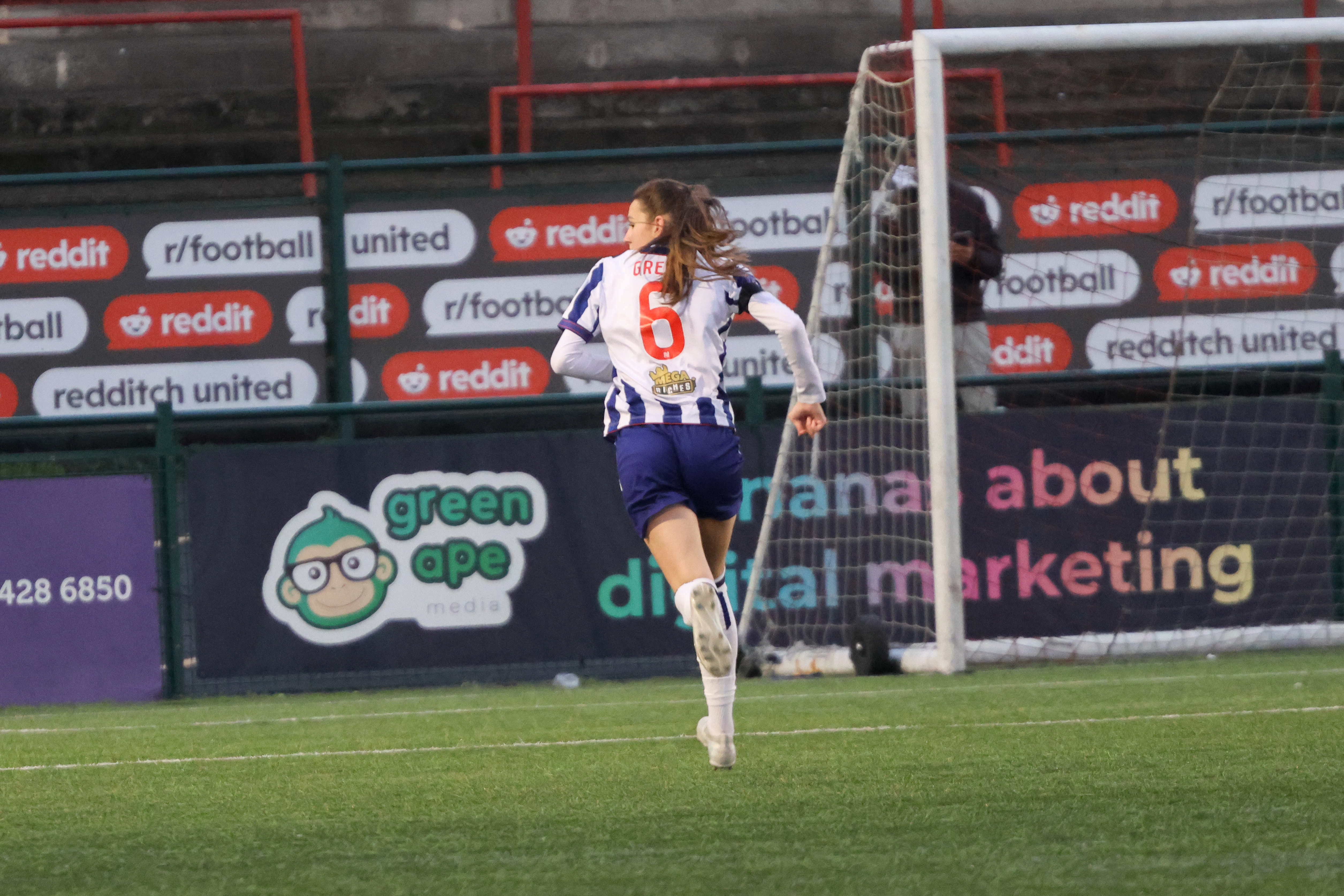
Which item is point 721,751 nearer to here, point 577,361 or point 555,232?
point 577,361

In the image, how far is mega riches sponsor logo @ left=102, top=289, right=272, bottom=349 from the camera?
1147 cm

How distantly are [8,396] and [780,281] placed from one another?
16.3 ft

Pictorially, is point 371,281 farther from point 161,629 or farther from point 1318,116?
point 1318,116

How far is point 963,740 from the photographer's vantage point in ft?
16.9

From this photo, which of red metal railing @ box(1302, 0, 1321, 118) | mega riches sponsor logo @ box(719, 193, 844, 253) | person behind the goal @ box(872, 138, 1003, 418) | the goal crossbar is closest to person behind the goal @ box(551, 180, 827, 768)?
the goal crossbar

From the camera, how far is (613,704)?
24.5 feet

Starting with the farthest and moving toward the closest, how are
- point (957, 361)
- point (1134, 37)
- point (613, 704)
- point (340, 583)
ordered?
1. point (957, 361)
2. point (340, 583)
3. point (1134, 37)
4. point (613, 704)

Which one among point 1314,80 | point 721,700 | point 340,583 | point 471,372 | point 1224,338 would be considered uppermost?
point 1314,80

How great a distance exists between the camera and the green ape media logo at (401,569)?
9.31 metres

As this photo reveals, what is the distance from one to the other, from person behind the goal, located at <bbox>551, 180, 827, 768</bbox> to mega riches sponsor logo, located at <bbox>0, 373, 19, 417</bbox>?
7.46m

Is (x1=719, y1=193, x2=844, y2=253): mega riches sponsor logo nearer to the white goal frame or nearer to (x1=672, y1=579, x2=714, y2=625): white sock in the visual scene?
the white goal frame

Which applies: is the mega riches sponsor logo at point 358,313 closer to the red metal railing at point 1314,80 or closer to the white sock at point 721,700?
the red metal railing at point 1314,80

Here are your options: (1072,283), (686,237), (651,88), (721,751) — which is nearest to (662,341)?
(686,237)

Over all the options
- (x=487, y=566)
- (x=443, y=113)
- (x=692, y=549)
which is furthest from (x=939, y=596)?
(x=443, y=113)
